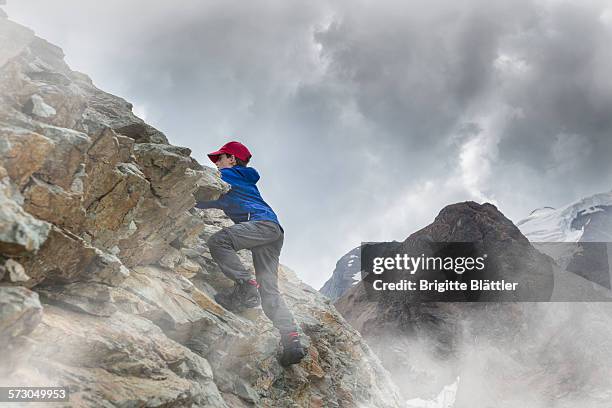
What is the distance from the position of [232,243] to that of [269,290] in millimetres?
1537

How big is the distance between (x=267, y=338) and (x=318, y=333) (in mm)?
4806

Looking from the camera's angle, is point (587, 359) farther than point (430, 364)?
No

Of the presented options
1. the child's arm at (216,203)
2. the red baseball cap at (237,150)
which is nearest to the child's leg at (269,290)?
the child's arm at (216,203)

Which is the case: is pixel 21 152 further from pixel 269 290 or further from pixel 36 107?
pixel 269 290

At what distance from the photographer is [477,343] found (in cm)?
9269

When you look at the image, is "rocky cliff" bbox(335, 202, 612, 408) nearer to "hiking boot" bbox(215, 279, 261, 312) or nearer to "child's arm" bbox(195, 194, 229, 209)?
"hiking boot" bbox(215, 279, 261, 312)

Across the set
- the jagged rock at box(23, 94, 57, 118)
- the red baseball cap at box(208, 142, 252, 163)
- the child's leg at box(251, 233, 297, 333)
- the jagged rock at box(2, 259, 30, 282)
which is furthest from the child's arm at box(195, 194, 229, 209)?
the jagged rock at box(2, 259, 30, 282)

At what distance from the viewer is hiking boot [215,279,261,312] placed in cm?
1052

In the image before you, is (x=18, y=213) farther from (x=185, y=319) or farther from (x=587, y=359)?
(x=587, y=359)

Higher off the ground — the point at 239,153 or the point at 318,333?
the point at 239,153

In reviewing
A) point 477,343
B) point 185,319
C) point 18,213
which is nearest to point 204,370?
point 185,319

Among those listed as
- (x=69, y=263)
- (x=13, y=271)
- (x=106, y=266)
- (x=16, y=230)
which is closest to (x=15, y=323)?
(x=13, y=271)

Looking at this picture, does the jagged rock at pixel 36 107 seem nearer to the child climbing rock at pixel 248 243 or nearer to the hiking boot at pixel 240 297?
the child climbing rock at pixel 248 243

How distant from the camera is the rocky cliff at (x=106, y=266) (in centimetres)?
561
